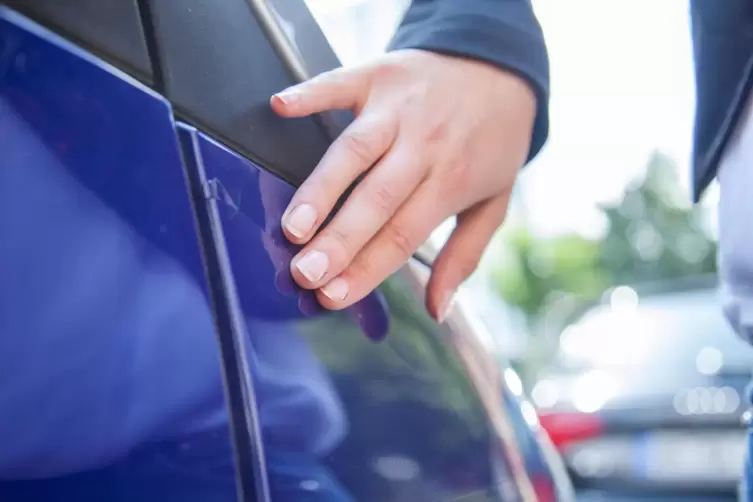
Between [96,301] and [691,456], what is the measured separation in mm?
3510

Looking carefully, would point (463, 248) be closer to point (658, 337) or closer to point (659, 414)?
point (659, 414)

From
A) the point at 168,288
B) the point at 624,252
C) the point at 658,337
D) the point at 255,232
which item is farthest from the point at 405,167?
the point at 624,252

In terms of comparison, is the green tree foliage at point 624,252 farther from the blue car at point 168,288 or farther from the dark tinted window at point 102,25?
the dark tinted window at point 102,25

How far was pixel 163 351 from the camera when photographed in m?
0.67

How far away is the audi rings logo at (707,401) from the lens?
363cm

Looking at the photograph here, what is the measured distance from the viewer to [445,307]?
4.37 ft

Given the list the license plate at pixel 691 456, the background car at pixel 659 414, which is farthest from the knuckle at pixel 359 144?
the license plate at pixel 691 456

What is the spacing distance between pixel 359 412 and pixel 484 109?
0.51 metres

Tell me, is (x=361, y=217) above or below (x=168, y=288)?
above

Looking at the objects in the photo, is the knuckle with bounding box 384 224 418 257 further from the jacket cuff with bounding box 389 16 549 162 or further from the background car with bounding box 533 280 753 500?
the background car with bounding box 533 280 753 500

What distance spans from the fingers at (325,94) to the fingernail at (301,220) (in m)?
0.12

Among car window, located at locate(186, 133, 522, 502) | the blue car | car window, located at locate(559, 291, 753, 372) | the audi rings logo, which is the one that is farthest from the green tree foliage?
the blue car

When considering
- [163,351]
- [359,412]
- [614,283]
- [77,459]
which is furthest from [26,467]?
[614,283]

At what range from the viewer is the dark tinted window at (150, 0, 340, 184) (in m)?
0.78
